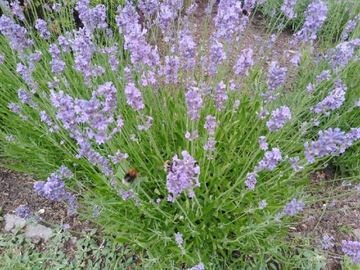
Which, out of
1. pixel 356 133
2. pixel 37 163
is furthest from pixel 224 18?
pixel 37 163

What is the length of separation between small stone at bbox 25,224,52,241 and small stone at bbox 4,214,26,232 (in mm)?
52

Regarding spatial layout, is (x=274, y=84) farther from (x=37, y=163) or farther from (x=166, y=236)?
(x=37, y=163)

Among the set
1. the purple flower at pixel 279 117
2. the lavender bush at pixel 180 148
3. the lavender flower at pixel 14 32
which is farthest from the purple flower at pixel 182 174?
the lavender flower at pixel 14 32

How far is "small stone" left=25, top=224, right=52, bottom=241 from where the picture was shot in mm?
2533

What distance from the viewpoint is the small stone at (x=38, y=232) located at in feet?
8.31

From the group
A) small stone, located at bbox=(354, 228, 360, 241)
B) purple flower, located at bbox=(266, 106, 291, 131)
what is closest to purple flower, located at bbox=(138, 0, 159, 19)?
purple flower, located at bbox=(266, 106, 291, 131)

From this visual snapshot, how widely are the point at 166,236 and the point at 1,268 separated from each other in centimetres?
106

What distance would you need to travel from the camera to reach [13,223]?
2600 mm

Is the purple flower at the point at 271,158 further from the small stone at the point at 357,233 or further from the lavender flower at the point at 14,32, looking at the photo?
the lavender flower at the point at 14,32

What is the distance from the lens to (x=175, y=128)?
2.47 m

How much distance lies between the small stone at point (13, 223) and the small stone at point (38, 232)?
52mm

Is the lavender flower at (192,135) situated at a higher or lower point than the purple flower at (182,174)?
lower

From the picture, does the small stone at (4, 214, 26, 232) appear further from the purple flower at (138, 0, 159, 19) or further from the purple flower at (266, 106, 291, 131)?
the purple flower at (266, 106, 291, 131)

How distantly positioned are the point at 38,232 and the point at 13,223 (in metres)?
0.20
